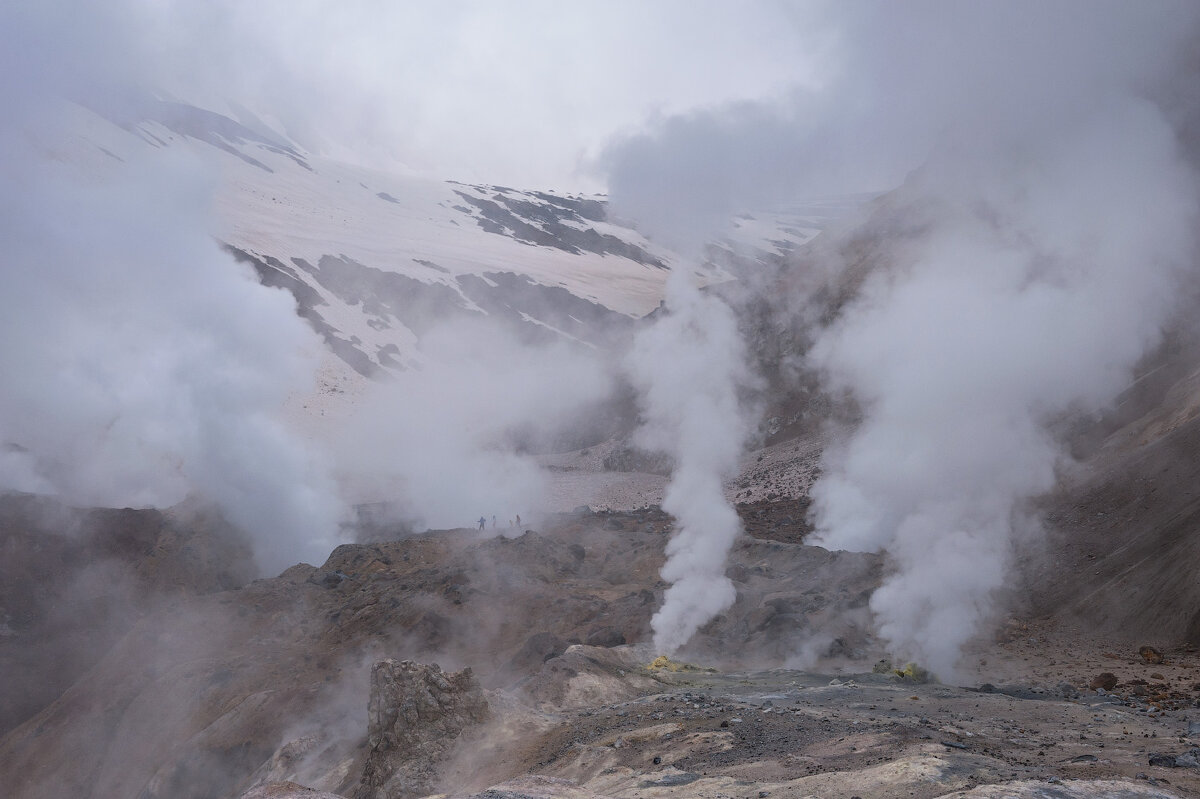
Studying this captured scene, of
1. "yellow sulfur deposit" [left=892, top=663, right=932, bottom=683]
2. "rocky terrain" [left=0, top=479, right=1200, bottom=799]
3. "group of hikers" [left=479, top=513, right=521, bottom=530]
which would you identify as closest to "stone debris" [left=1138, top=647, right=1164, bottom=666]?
"rocky terrain" [left=0, top=479, right=1200, bottom=799]

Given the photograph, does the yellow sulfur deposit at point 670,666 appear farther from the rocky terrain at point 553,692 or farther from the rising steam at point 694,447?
the rising steam at point 694,447

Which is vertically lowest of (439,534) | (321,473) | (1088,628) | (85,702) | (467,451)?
(85,702)

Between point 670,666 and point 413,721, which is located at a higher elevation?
point 670,666

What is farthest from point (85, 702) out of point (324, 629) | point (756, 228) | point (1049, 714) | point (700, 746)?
point (756, 228)

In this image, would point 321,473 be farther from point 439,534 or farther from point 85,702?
point 85,702

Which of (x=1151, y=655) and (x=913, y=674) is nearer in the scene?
(x=1151, y=655)

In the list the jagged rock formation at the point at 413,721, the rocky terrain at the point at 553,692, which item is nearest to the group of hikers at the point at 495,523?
the rocky terrain at the point at 553,692

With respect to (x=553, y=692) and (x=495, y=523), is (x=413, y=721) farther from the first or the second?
(x=495, y=523)

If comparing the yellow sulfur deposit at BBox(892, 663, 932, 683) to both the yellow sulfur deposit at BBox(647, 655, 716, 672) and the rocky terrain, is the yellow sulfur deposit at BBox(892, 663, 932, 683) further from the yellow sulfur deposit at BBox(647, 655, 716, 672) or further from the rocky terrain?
the yellow sulfur deposit at BBox(647, 655, 716, 672)

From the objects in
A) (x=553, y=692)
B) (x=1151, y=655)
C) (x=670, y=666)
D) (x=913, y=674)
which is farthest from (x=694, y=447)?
(x=1151, y=655)
